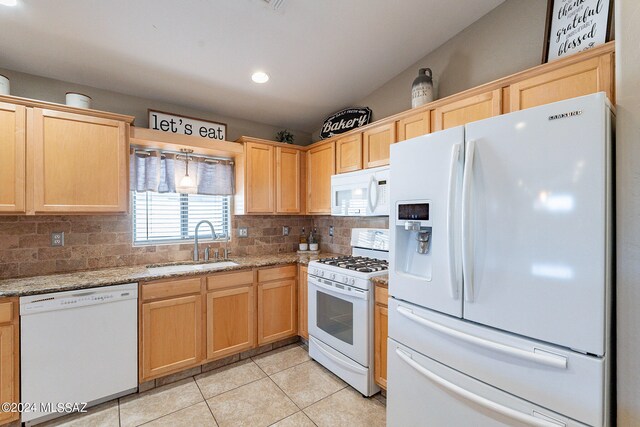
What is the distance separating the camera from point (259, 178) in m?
3.24

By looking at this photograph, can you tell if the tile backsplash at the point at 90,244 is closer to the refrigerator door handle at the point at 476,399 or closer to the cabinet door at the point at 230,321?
the cabinet door at the point at 230,321

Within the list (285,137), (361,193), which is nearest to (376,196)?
(361,193)

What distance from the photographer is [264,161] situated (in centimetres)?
328

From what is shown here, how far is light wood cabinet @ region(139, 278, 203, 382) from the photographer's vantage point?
7.50 ft

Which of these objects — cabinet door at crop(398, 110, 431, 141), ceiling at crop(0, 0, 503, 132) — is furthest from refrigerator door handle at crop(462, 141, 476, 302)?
ceiling at crop(0, 0, 503, 132)

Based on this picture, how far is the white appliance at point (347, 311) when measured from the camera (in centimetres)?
220

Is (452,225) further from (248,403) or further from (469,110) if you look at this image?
(248,403)

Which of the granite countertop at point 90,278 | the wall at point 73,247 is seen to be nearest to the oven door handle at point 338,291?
the granite countertop at point 90,278

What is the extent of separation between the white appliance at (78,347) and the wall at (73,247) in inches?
24.9

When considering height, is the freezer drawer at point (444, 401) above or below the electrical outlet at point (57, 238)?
below

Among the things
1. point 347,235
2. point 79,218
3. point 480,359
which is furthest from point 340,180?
point 79,218

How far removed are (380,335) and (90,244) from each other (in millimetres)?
2639

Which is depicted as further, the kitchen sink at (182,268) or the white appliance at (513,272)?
the kitchen sink at (182,268)

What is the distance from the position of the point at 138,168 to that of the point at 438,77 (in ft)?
9.82
